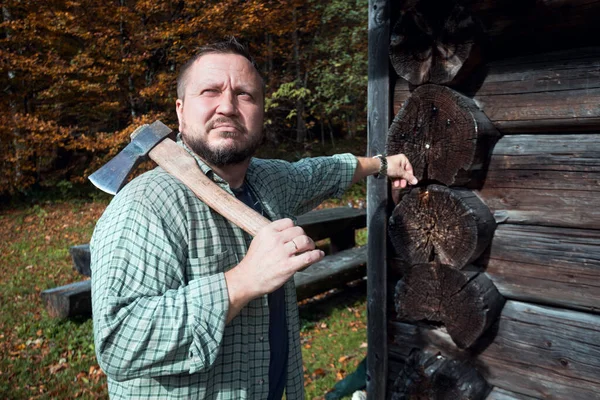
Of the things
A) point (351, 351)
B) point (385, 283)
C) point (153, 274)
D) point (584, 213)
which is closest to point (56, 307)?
point (351, 351)

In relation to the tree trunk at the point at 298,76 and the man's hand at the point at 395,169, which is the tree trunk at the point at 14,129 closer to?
the tree trunk at the point at 298,76

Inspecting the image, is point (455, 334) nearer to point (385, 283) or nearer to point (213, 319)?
point (385, 283)

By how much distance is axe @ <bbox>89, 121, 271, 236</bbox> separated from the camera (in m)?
1.76

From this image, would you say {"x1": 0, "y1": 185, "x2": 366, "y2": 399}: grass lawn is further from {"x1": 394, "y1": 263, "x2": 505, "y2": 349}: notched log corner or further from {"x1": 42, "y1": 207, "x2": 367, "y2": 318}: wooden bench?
{"x1": 394, "y1": 263, "x2": 505, "y2": 349}: notched log corner

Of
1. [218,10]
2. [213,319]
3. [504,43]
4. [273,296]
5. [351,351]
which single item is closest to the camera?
[213,319]

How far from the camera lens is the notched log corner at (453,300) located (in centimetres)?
239

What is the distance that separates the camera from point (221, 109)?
1.85m

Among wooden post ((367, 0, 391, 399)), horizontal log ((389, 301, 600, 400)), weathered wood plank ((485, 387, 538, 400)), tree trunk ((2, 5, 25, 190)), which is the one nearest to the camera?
horizontal log ((389, 301, 600, 400))

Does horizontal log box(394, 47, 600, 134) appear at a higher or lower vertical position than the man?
higher

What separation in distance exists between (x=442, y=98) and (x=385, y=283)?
1138mm

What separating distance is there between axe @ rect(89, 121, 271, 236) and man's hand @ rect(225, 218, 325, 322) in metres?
0.21

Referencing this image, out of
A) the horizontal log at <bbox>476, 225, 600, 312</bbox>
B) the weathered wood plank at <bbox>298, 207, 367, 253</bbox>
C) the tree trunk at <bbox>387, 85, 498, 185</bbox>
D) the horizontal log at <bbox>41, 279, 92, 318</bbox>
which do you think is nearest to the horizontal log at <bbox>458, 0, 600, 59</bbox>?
the tree trunk at <bbox>387, 85, 498, 185</bbox>

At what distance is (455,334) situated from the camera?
8.11ft

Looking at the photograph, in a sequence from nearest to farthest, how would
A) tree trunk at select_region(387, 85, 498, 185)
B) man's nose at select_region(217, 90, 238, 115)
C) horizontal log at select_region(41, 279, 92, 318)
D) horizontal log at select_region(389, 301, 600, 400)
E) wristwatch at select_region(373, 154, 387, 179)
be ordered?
man's nose at select_region(217, 90, 238, 115) → horizontal log at select_region(389, 301, 600, 400) → tree trunk at select_region(387, 85, 498, 185) → wristwatch at select_region(373, 154, 387, 179) → horizontal log at select_region(41, 279, 92, 318)
